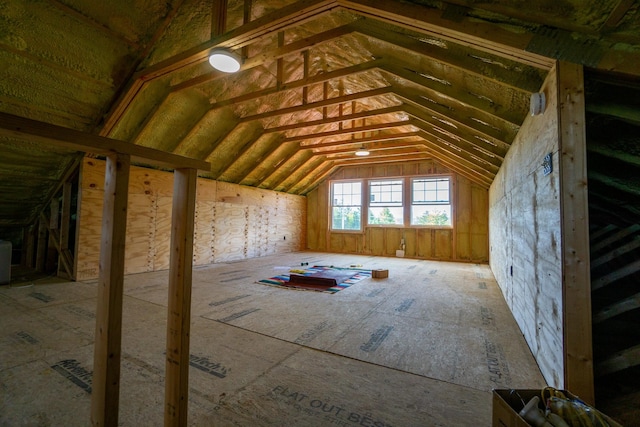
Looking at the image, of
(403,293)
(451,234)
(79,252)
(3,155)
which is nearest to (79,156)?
(3,155)

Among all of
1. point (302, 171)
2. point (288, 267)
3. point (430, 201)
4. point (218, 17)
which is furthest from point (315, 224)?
point (218, 17)

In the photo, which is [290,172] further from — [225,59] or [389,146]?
[225,59]

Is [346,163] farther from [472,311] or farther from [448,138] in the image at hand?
[472,311]

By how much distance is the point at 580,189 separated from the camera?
1443 mm

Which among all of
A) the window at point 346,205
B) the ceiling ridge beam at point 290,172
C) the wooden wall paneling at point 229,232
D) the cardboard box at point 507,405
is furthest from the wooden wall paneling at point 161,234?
the cardboard box at point 507,405

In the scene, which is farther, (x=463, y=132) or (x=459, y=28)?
(x=463, y=132)

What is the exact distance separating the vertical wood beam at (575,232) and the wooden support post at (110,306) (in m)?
2.17

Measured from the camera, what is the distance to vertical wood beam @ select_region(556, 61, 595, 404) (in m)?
1.39

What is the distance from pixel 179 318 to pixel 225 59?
8.79ft

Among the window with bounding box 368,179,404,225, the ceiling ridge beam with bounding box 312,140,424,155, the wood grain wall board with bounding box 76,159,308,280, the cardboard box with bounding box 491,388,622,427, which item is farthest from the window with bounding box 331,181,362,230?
Answer: the cardboard box with bounding box 491,388,622,427

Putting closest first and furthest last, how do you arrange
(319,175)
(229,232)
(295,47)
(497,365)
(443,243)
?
(497,365) < (295,47) < (229,232) < (443,243) < (319,175)

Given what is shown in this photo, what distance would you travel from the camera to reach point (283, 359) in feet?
6.39

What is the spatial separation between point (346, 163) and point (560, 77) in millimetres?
7209

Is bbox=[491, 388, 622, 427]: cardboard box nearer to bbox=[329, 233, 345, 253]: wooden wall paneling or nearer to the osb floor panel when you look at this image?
the osb floor panel
